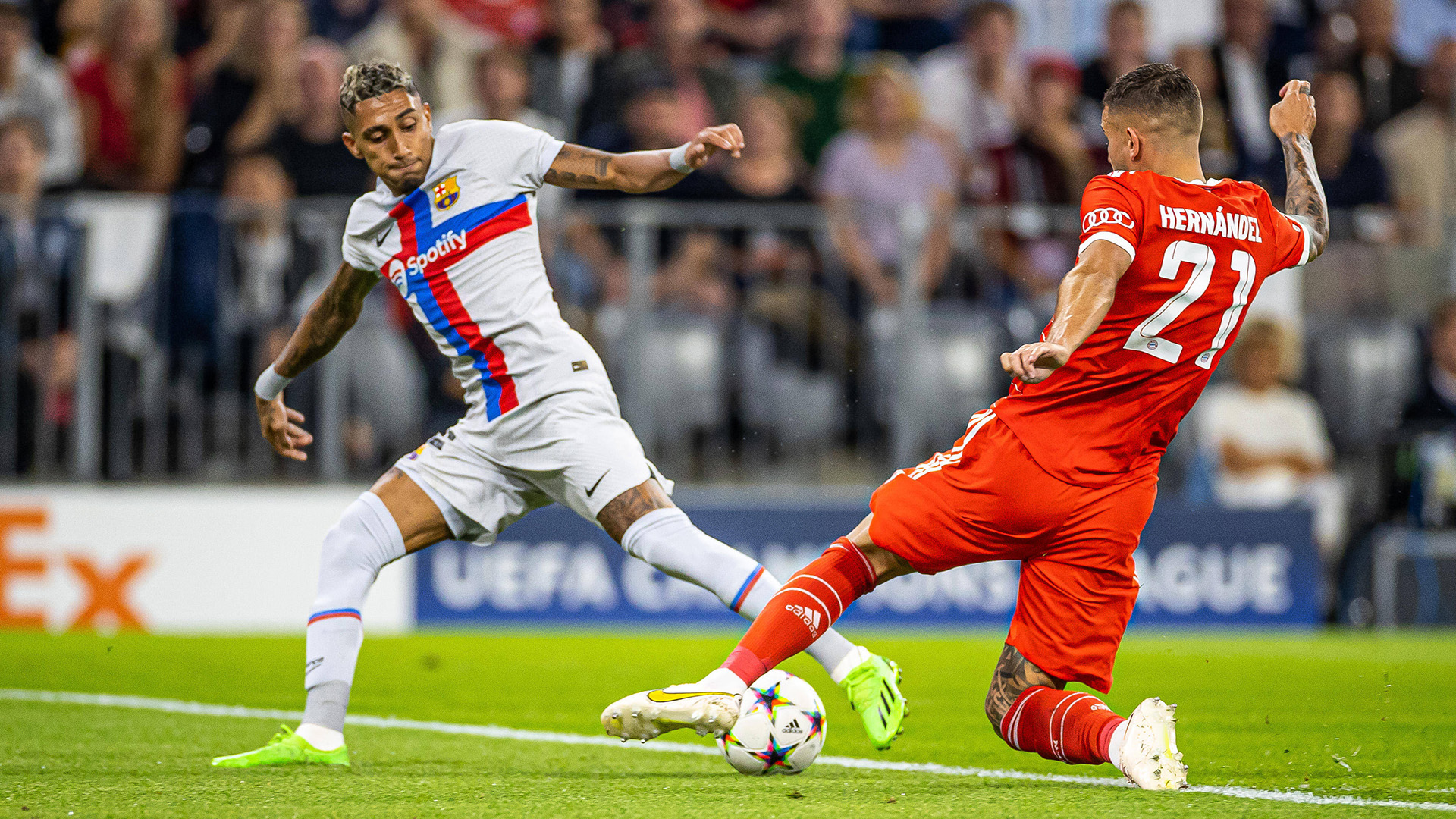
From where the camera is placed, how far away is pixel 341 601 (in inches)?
219

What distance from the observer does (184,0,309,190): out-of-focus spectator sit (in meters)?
12.1

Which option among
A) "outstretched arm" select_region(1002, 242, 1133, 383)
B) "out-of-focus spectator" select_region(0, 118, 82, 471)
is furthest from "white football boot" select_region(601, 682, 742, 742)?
"out-of-focus spectator" select_region(0, 118, 82, 471)

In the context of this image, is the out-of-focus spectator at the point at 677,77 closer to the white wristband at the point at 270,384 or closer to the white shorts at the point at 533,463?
the white wristband at the point at 270,384

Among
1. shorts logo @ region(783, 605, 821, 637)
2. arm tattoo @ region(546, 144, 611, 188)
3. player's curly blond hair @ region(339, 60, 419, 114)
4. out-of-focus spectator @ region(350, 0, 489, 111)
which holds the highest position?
out-of-focus spectator @ region(350, 0, 489, 111)

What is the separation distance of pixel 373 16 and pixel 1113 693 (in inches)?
320

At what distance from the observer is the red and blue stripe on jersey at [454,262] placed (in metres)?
5.65

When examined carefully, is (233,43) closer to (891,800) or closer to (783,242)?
(783,242)

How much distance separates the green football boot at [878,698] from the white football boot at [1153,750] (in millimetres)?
721

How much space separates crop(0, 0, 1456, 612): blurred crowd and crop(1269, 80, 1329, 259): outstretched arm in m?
5.95

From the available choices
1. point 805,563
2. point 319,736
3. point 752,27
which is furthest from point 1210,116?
point 319,736

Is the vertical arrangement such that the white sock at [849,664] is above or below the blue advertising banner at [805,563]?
above

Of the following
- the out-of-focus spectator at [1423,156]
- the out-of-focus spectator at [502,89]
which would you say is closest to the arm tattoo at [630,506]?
the out-of-focus spectator at [502,89]

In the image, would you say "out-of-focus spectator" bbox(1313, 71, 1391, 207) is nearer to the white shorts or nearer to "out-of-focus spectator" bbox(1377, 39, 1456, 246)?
"out-of-focus spectator" bbox(1377, 39, 1456, 246)

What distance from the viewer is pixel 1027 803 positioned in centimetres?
454
